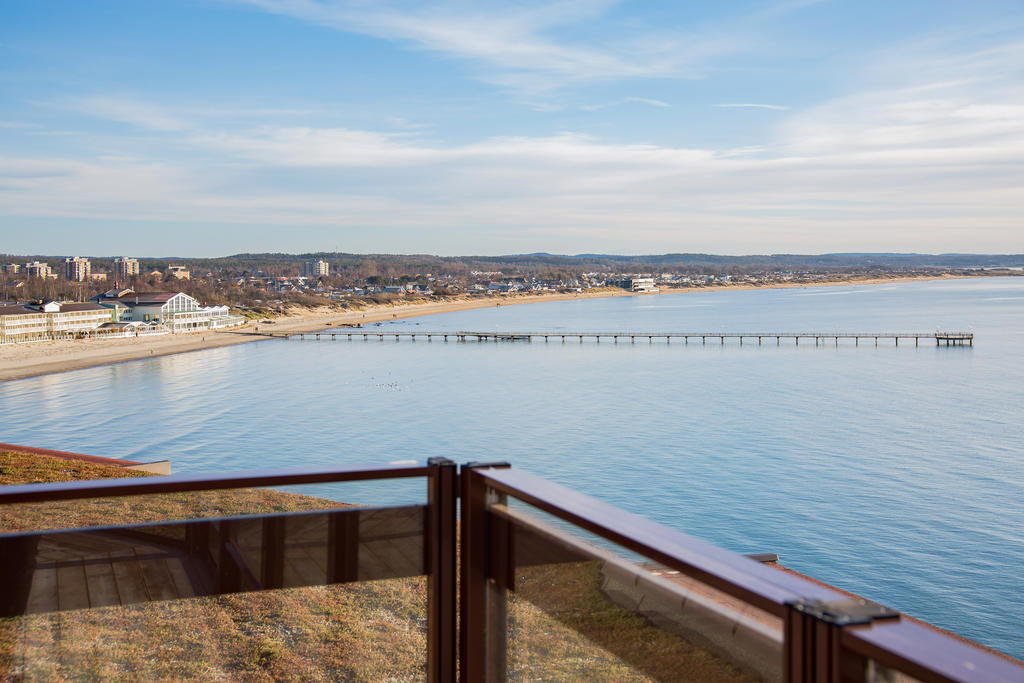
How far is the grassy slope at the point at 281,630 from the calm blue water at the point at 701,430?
18.3 m

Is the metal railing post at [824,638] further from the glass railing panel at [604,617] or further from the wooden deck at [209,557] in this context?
the wooden deck at [209,557]

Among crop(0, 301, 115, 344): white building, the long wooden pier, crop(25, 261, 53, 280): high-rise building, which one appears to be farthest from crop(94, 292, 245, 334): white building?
crop(25, 261, 53, 280): high-rise building

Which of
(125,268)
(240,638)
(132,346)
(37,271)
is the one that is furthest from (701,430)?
(125,268)

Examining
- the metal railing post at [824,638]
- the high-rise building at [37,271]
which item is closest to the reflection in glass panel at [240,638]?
the metal railing post at [824,638]

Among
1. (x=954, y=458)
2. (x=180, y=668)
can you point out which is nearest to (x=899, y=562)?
(x=954, y=458)

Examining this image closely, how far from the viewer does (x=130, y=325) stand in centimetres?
8244

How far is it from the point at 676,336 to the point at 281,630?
266 ft

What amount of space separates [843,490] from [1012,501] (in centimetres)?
514

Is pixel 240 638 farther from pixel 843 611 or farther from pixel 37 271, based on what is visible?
pixel 37 271

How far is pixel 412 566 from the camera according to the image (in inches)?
103

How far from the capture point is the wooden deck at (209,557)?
2.34m

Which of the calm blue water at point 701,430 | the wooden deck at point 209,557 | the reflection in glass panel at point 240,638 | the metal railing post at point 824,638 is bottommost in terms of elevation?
the calm blue water at point 701,430

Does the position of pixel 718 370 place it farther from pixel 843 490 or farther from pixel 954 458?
pixel 843 490

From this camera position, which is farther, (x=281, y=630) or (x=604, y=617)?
(x=281, y=630)
